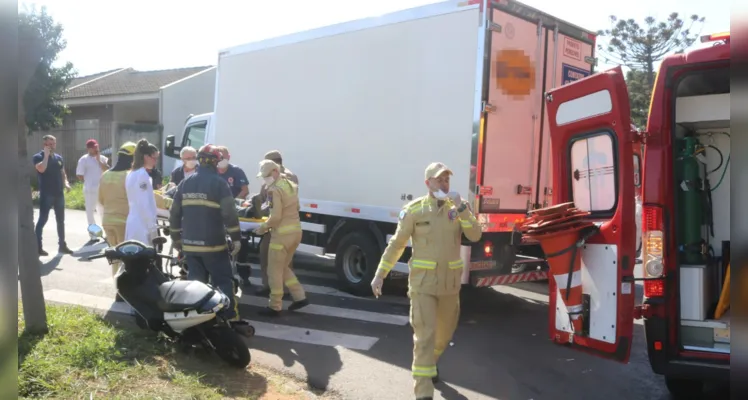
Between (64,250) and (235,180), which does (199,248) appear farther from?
(64,250)

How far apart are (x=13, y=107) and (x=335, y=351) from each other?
4053 millimetres

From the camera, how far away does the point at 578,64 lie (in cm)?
748

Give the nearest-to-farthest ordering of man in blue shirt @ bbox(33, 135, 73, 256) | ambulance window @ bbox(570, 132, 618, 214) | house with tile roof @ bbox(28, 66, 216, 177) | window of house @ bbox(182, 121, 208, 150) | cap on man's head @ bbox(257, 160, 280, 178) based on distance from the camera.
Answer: ambulance window @ bbox(570, 132, 618, 214) → cap on man's head @ bbox(257, 160, 280, 178) → man in blue shirt @ bbox(33, 135, 73, 256) → window of house @ bbox(182, 121, 208, 150) → house with tile roof @ bbox(28, 66, 216, 177)

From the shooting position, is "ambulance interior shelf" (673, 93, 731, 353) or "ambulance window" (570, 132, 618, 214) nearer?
"ambulance interior shelf" (673, 93, 731, 353)

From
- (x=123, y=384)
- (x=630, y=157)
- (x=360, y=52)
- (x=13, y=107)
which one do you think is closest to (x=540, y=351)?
(x=630, y=157)

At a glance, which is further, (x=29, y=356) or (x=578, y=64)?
(x=578, y=64)

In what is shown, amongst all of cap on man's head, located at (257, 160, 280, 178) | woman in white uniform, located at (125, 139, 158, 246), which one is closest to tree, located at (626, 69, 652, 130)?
cap on man's head, located at (257, 160, 280, 178)

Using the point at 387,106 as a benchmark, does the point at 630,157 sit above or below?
below

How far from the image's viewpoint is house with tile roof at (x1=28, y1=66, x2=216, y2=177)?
988 inches

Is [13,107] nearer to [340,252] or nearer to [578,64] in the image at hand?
[340,252]

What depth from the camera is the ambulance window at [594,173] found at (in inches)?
163

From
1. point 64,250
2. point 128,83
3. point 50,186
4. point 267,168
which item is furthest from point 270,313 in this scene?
point 128,83

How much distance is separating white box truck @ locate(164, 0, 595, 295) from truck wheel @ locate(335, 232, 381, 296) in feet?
0.05

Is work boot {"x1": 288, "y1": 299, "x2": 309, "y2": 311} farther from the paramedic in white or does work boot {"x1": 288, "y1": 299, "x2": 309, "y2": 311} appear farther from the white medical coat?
the paramedic in white
